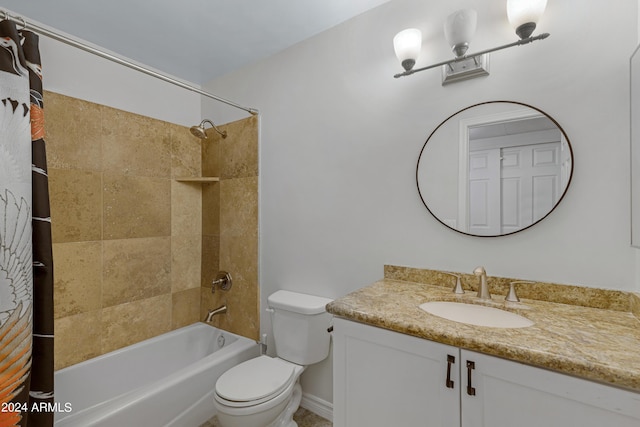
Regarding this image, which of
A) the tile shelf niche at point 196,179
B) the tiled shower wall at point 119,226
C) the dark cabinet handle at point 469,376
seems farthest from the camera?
the tile shelf niche at point 196,179

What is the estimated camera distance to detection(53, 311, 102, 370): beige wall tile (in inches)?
69.0

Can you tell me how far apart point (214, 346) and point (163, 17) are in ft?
7.75

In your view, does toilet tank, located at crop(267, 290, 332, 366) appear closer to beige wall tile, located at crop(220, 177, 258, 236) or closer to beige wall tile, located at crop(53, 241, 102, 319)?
beige wall tile, located at crop(220, 177, 258, 236)

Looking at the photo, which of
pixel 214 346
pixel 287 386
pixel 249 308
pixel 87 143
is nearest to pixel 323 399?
pixel 287 386

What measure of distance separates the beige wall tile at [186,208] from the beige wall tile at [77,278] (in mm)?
558

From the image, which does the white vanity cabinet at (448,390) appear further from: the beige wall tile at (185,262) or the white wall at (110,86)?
the white wall at (110,86)

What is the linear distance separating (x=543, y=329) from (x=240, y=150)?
→ 210cm

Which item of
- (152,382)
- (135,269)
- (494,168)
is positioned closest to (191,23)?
(135,269)

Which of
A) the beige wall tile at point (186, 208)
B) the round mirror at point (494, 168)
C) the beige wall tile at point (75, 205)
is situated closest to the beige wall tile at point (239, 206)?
the beige wall tile at point (186, 208)

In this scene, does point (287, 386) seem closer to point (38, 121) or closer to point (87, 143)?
point (38, 121)

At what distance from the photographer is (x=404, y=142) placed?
1.53m

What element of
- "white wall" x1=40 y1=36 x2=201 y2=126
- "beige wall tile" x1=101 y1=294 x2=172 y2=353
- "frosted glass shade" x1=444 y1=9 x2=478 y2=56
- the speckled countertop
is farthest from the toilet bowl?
"white wall" x1=40 y1=36 x2=201 y2=126

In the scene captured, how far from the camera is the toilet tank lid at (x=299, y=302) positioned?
5.49 ft

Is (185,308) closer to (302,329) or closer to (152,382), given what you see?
(152,382)
